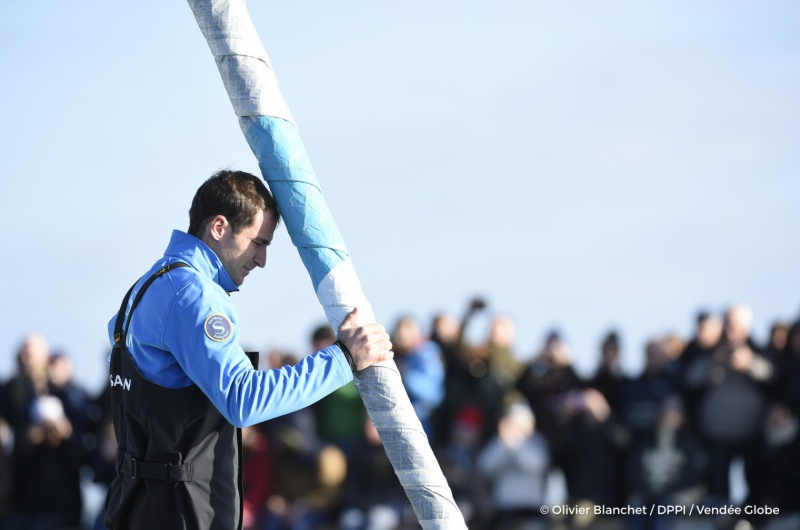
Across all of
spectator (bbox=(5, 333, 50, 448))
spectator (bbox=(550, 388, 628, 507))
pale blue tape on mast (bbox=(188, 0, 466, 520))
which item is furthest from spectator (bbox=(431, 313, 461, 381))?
pale blue tape on mast (bbox=(188, 0, 466, 520))

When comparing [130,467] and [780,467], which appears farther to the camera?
[780,467]

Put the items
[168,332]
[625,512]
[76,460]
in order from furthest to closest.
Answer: [76,460] → [625,512] → [168,332]

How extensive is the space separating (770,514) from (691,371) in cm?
111

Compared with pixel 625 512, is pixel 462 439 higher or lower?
higher

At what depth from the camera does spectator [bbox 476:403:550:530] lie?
9125mm

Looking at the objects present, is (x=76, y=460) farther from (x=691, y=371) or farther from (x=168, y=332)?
(x=168, y=332)

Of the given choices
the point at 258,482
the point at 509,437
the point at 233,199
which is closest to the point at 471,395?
the point at 509,437

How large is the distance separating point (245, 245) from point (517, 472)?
229 inches

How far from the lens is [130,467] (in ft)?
12.2

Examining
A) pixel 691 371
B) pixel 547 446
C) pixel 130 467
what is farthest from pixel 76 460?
pixel 130 467

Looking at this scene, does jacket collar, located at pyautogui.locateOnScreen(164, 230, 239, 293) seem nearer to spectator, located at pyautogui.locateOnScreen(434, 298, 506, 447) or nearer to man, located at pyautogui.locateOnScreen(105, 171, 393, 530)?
man, located at pyautogui.locateOnScreen(105, 171, 393, 530)

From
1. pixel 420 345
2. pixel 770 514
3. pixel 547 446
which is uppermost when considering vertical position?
pixel 420 345

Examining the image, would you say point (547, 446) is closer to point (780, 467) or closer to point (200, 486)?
point (780, 467)

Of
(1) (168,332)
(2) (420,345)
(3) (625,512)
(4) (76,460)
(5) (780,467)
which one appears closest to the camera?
(1) (168,332)
